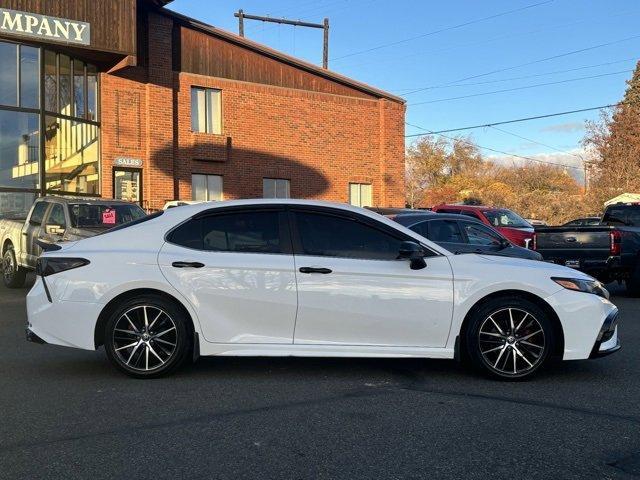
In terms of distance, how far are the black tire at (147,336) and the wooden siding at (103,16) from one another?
1490cm

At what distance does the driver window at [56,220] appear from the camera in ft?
36.2

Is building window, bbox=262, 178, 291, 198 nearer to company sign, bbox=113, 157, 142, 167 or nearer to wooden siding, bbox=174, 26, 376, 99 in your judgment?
wooden siding, bbox=174, 26, 376, 99

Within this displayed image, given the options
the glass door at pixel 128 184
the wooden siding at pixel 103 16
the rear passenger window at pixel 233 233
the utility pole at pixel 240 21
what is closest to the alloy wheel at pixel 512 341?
the rear passenger window at pixel 233 233

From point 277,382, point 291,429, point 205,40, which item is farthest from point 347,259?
point 205,40

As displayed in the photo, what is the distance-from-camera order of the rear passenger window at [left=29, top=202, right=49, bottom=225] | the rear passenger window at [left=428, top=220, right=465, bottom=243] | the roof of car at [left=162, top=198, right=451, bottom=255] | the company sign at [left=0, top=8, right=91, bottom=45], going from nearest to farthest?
the roof of car at [left=162, top=198, right=451, bottom=255] < the rear passenger window at [left=428, top=220, right=465, bottom=243] < the rear passenger window at [left=29, top=202, right=49, bottom=225] < the company sign at [left=0, top=8, right=91, bottom=45]

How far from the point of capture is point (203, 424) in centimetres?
431

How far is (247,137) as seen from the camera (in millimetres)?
22578

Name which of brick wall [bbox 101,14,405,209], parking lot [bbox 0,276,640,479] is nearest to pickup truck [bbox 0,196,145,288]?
parking lot [bbox 0,276,640,479]

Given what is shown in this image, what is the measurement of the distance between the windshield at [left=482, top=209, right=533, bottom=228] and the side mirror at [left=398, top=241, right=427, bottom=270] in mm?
10763

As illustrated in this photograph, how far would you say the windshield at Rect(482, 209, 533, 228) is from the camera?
15.6 meters

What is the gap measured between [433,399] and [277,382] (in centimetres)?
137

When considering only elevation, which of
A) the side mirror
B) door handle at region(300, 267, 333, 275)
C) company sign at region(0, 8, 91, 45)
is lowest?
door handle at region(300, 267, 333, 275)

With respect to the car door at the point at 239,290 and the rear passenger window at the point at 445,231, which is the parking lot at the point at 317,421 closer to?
the car door at the point at 239,290

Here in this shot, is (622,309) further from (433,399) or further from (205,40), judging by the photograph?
(205,40)
